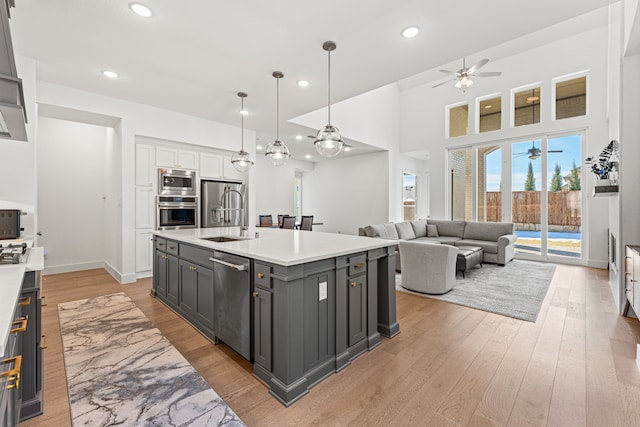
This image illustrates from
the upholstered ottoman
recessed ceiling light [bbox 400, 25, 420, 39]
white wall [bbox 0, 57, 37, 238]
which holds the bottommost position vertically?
the upholstered ottoman

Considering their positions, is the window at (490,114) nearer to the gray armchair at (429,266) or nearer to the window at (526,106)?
the window at (526,106)

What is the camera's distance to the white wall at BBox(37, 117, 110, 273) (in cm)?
514

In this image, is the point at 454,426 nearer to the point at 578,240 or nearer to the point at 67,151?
the point at 578,240

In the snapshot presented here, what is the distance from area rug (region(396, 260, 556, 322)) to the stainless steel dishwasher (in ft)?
8.66

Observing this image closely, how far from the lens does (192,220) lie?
530 centimetres

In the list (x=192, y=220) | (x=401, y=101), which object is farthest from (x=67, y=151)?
(x=401, y=101)

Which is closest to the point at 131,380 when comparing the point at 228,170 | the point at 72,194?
the point at 228,170

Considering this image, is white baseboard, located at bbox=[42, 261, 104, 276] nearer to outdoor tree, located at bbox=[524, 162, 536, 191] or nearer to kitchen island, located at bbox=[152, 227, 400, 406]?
kitchen island, located at bbox=[152, 227, 400, 406]

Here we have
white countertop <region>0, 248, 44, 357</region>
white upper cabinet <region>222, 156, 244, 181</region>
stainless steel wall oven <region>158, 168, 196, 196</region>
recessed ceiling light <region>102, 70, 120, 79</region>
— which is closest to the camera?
white countertop <region>0, 248, 44, 357</region>

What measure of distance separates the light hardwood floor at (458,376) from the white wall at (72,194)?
105 inches

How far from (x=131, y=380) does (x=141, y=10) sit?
295cm

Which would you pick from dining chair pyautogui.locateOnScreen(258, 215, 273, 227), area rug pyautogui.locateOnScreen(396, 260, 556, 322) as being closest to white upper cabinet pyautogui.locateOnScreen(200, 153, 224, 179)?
dining chair pyautogui.locateOnScreen(258, 215, 273, 227)

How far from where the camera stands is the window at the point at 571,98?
582cm

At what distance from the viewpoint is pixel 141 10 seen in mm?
2441
